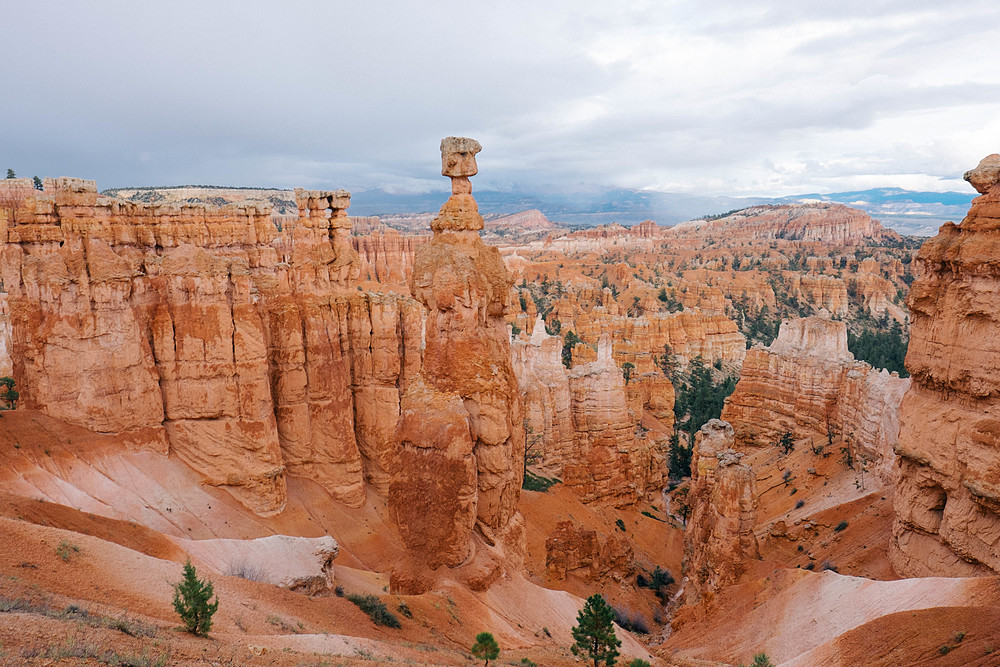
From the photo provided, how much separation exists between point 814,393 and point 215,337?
28.6m

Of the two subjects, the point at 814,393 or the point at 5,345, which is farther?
the point at 814,393

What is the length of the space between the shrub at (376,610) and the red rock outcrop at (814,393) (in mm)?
19499

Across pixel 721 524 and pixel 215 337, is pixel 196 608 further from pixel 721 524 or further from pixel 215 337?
pixel 721 524

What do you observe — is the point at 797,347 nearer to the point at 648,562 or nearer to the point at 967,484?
the point at 648,562

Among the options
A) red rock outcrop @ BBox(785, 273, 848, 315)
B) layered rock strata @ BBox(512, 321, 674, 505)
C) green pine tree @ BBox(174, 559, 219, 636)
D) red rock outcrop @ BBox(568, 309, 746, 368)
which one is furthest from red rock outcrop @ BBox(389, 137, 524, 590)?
red rock outcrop @ BBox(785, 273, 848, 315)

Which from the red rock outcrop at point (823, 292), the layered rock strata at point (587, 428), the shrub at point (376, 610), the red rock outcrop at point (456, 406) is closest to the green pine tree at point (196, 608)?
the shrub at point (376, 610)

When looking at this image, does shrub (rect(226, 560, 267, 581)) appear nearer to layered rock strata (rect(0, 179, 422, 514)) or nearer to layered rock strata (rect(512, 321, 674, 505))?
layered rock strata (rect(0, 179, 422, 514))

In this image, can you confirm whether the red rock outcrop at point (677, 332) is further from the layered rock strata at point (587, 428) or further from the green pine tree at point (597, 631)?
the green pine tree at point (597, 631)

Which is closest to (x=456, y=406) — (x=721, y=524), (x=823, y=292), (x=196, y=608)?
(x=196, y=608)

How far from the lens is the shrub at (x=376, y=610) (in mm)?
12367

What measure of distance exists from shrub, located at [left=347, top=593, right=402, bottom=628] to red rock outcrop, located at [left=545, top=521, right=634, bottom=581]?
378 inches

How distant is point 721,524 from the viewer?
2039 cm

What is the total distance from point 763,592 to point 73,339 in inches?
869

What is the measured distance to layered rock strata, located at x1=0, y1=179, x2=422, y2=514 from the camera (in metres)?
17.5
